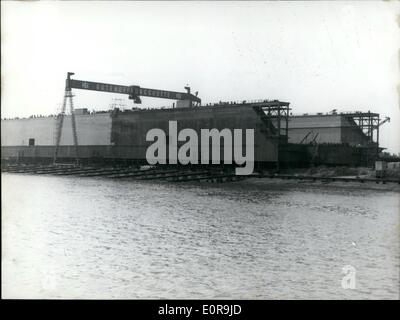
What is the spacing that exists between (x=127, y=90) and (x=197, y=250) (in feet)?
142

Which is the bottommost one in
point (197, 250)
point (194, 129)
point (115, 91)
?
point (197, 250)

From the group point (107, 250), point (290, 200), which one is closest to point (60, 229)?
point (107, 250)

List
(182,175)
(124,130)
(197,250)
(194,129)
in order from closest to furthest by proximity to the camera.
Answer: (197,250) → (182,175) → (194,129) → (124,130)

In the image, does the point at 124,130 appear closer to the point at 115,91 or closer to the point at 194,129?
the point at 115,91

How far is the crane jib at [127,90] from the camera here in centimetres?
4966

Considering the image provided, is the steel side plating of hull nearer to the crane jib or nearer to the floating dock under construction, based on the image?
the floating dock under construction

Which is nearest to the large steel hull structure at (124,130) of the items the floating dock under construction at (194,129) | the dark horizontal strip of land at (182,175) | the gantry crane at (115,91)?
the floating dock under construction at (194,129)

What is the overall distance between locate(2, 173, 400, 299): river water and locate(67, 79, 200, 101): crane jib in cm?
2913

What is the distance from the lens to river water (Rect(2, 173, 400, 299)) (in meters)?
9.23

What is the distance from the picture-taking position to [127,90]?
5366 cm

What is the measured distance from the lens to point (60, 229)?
1520 centimetres

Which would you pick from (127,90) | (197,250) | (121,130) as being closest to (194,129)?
(127,90)
